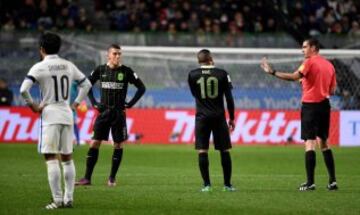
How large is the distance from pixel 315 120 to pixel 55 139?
516cm

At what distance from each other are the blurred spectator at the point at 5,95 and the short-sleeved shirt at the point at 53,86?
1788cm

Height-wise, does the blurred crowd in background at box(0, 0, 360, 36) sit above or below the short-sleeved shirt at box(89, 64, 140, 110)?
above

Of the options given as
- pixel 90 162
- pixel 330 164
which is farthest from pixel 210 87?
pixel 90 162

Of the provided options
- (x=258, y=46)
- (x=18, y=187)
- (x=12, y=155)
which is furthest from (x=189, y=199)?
(x=258, y=46)

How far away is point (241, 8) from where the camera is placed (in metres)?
37.1

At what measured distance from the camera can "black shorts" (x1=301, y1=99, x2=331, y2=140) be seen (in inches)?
601

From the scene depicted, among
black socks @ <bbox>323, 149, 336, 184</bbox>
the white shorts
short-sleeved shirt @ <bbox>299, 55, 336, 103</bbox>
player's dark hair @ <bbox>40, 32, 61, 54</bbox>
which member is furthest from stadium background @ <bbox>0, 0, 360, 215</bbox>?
player's dark hair @ <bbox>40, 32, 61, 54</bbox>

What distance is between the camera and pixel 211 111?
1491 cm

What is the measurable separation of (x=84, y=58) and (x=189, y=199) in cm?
1822

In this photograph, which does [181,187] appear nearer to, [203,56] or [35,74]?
[203,56]

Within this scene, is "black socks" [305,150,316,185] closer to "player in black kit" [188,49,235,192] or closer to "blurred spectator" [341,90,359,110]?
"player in black kit" [188,49,235,192]

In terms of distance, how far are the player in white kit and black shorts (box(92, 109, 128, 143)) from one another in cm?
382

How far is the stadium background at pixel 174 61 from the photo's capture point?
29.8m

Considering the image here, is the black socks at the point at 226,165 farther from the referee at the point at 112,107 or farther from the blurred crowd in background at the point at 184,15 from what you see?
the blurred crowd in background at the point at 184,15
